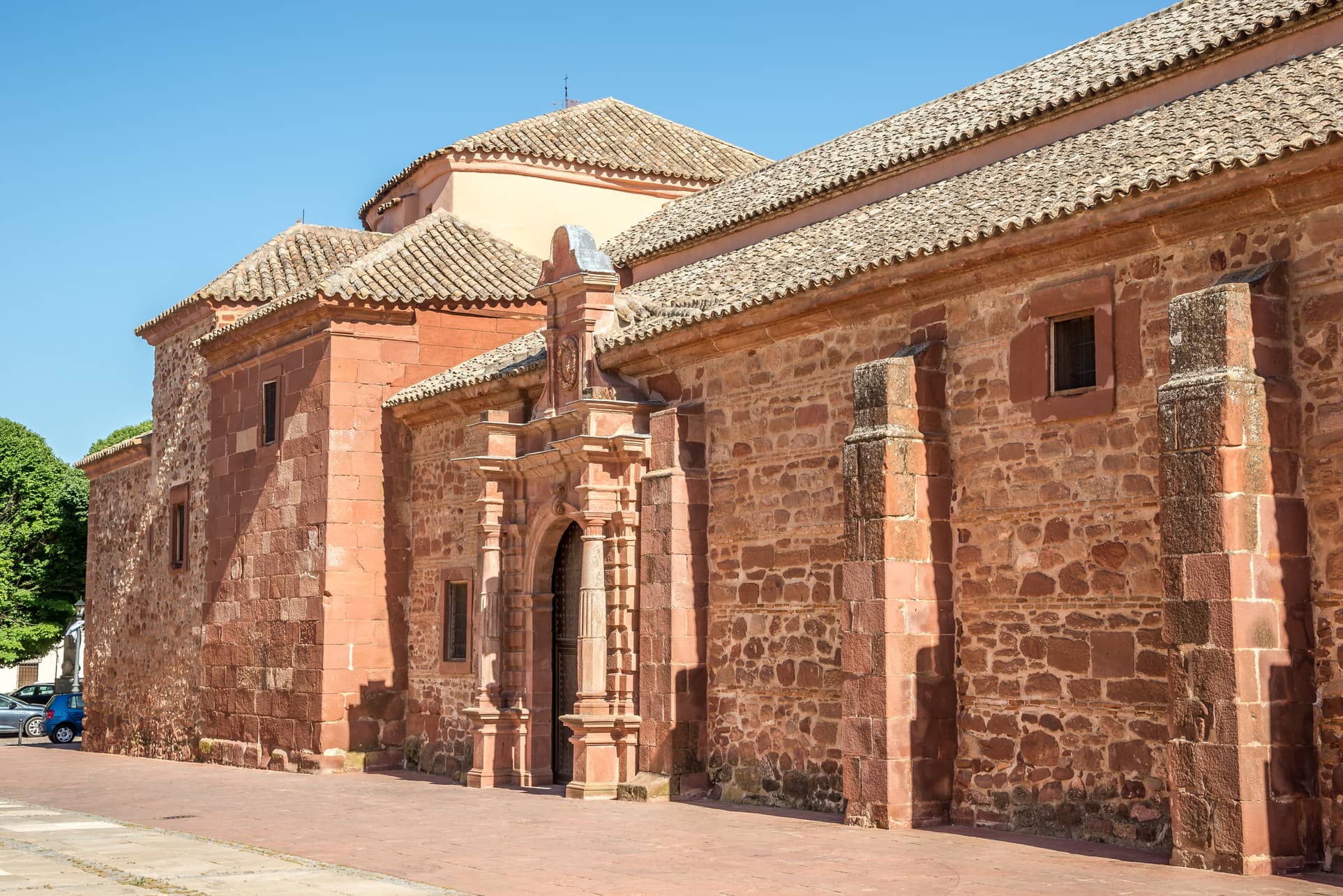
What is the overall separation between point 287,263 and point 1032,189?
539 inches

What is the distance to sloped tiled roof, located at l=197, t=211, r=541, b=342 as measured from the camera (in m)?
19.8

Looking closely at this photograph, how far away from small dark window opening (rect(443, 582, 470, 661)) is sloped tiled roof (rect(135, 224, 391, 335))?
208 inches

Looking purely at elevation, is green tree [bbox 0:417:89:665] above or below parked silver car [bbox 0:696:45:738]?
above

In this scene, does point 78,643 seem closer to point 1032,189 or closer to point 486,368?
point 486,368

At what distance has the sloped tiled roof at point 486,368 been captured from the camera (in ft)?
56.9

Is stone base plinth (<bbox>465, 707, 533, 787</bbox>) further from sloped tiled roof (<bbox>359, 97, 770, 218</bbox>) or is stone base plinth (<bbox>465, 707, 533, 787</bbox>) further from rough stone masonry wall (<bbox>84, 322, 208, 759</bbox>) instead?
sloped tiled roof (<bbox>359, 97, 770, 218</bbox>)

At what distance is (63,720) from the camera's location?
111 ft

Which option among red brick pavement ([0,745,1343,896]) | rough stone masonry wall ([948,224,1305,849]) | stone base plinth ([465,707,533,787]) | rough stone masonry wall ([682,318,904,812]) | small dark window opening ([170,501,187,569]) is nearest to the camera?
red brick pavement ([0,745,1343,896])

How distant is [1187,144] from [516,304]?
1081 cm

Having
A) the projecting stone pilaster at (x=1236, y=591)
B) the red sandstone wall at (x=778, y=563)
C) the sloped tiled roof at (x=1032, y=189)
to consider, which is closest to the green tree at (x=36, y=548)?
the sloped tiled roof at (x=1032, y=189)

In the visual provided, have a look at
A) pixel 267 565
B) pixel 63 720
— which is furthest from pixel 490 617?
pixel 63 720

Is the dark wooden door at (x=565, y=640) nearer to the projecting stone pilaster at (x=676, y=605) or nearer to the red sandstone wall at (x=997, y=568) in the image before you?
the projecting stone pilaster at (x=676, y=605)

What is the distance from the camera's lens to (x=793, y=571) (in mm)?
13594

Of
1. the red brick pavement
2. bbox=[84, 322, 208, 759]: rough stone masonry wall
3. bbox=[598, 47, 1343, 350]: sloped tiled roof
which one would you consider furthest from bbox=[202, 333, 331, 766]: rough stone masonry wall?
bbox=[598, 47, 1343, 350]: sloped tiled roof
